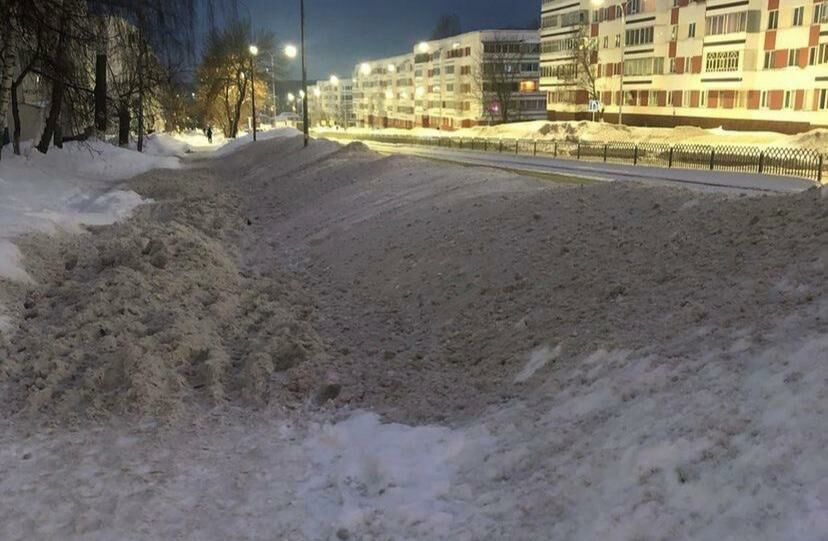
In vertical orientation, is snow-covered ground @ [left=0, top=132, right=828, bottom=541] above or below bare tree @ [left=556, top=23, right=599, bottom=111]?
below

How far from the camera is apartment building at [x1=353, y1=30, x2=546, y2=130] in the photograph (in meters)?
81.6

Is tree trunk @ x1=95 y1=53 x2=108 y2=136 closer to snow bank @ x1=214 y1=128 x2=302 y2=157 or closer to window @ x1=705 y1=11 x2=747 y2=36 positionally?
snow bank @ x1=214 y1=128 x2=302 y2=157

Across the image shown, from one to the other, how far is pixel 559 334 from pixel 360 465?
2396mm

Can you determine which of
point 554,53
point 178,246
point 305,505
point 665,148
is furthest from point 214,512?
point 554,53

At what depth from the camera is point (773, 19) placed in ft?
140

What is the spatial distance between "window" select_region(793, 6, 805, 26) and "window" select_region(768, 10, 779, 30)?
138 cm

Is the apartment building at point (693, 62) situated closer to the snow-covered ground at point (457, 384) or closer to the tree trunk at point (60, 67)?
the snow-covered ground at point (457, 384)

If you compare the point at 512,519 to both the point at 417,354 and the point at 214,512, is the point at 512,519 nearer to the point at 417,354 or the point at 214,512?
the point at 214,512

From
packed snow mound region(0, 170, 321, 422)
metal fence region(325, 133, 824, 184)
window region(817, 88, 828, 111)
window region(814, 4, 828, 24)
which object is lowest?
packed snow mound region(0, 170, 321, 422)

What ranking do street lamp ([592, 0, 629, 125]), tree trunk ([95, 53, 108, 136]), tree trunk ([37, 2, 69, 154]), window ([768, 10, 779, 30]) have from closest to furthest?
tree trunk ([37, 2, 69, 154]) < tree trunk ([95, 53, 108, 136]) < window ([768, 10, 779, 30]) < street lamp ([592, 0, 629, 125])

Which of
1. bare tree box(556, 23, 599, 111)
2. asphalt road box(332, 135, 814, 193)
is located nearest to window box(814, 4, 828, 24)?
asphalt road box(332, 135, 814, 193)

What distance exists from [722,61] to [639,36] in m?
9.71

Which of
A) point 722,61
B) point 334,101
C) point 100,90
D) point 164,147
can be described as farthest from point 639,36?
point 334,101

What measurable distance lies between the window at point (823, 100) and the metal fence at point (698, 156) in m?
13.9
